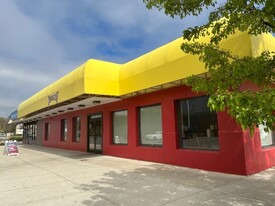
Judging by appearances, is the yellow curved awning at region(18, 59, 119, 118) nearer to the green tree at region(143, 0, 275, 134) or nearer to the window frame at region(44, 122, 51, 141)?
the green tree at region(143, 0, 275, 134)

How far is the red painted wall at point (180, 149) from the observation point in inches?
315

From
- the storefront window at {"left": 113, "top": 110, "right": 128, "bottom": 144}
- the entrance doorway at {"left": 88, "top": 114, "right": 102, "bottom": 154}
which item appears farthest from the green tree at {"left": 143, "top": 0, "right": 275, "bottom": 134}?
the entrance doorway at {"left": 88, "top": 114, "right": 102, "bottom": 154}

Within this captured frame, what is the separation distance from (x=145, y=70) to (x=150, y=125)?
117 inches

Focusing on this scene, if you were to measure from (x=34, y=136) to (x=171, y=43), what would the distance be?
2762cm

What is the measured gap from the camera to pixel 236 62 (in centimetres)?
521

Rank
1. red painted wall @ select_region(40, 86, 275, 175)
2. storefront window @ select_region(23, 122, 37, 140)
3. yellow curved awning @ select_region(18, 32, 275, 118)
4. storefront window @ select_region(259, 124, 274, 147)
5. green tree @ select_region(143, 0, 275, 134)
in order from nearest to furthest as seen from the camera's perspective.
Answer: green tree @ select_region(143, 0, 275, 134)
yellow curved awning @ select_region(18, 32, 275, 118)
red painted wall @ select_region(40, 86, 275, 175)
storefront window @ select_region(259, 124, 274, 147)
storefront window @ select_region(23, 122, 37, 140)

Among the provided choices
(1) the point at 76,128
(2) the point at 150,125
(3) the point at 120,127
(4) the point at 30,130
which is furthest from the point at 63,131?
(4) the point at 30,130

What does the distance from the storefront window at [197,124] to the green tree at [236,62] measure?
3836 millimetres

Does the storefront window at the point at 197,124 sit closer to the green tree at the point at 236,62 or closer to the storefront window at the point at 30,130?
the green tree at the point at 236,62

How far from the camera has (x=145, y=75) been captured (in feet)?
35.8

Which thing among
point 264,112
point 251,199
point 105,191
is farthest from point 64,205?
point 264,112

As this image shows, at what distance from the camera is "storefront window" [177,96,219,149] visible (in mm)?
9203

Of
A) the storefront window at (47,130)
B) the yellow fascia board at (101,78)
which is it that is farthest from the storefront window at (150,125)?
the storefront window at (47,130)

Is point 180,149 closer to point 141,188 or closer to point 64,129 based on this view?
point 141,188
